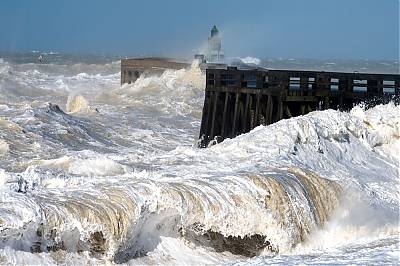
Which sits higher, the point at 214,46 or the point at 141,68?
the point at 214,46

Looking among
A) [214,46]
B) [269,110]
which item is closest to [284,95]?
[269,110]

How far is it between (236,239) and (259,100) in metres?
8.33

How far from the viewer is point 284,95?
16516 mm

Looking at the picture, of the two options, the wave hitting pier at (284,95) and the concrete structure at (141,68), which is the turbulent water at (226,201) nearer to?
the wave hitting pier at (284,95)

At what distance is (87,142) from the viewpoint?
18406 millimetres

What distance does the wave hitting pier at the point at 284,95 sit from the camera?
16.4 meters

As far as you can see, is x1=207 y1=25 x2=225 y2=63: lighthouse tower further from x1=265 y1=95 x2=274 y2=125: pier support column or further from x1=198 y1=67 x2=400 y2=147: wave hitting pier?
x1=265 y1=95 x2=274 y2=125: pier support column

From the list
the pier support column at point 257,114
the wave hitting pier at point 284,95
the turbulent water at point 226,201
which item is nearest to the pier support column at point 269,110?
the wave hitting pier at point 284,95

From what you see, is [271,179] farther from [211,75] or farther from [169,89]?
[169,89]

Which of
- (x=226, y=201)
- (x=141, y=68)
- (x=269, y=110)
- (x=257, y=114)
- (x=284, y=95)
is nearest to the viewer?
(x=226, y=201)

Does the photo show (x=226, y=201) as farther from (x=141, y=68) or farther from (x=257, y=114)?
(x=141, y=68)

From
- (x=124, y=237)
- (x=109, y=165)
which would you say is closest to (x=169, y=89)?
(x=109, y=165)

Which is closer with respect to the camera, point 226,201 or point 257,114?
point 226,201

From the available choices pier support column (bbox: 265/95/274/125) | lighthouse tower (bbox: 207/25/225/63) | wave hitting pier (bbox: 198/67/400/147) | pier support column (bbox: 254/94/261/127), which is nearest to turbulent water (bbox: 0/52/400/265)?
wave hitting pier (bbox: 198/67/400/147)
